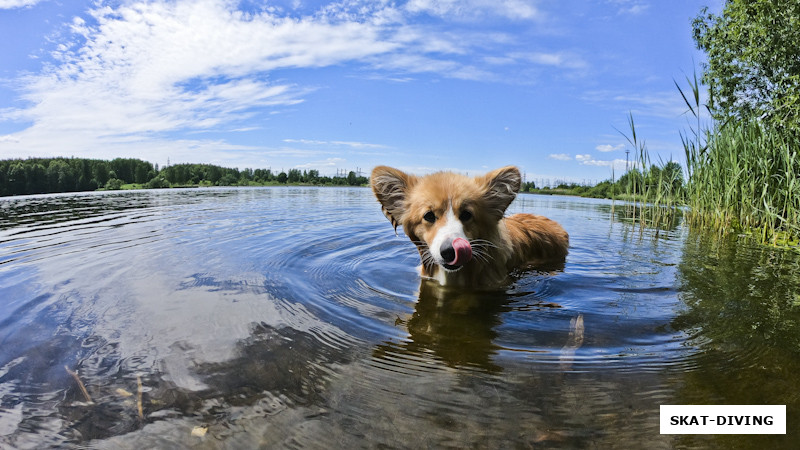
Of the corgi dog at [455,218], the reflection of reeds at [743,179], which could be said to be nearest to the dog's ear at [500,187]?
the corgi dog at [455,218]

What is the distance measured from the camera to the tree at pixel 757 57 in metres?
10.2

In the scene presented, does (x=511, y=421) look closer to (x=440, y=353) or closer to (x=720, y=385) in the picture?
(x=440, y=353)

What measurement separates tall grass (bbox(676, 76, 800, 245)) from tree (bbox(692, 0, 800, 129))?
1.54ft

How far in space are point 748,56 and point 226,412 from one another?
57.8 ft

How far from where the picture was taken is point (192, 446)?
188 centimetres

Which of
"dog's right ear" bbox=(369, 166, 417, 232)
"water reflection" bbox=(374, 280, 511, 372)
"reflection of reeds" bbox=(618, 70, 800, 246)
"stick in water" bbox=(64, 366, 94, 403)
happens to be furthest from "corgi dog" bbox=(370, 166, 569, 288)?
"reflection of reeds" bbox=(618, 70, 800, 246)

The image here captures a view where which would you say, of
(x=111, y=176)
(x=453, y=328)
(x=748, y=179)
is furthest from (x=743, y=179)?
(x=111, y=176)

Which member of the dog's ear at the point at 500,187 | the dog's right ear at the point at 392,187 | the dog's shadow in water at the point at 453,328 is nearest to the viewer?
the dog's shadow in water at the point at 453,328

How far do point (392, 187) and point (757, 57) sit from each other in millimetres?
15128

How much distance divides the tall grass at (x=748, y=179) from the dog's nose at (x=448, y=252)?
8246 millimetres

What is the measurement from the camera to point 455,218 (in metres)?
4.07

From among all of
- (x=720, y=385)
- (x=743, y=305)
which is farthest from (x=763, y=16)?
(x=720, y=385)

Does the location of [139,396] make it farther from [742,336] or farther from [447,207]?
[742,336]

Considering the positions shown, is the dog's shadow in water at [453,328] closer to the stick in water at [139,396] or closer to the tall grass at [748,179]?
the stick in water at [139,396]
